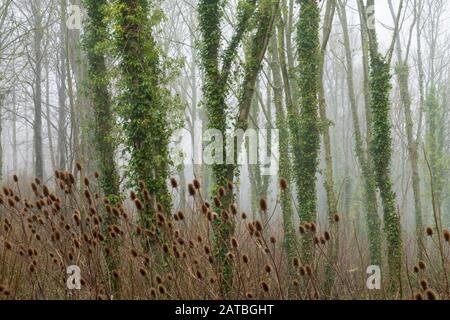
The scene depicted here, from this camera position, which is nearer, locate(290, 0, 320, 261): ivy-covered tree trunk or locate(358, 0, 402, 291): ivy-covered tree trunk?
locate(358, 0, 402, 291): ivy-covered tree trunk

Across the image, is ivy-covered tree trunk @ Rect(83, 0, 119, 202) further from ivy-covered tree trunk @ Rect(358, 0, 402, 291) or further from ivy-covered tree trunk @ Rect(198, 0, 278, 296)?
ivy-covered tree trunk @ Rect(358, 0, 402, 291)

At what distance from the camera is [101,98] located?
10703mm

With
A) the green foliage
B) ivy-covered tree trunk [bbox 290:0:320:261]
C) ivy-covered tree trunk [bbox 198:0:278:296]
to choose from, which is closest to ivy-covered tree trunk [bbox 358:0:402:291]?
the green foliage

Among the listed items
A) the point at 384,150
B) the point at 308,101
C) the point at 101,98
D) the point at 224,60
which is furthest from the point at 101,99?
the point at 384,150

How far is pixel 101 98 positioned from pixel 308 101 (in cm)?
508

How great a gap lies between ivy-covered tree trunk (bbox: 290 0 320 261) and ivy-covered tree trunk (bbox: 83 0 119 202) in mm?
4696

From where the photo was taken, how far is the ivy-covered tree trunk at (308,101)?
1176 centimetres

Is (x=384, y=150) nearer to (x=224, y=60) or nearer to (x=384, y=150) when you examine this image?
(x=384, y=150)

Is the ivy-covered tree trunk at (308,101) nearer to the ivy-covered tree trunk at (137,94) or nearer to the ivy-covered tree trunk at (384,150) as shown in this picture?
the ivy-covered tree trunk at (384,150)

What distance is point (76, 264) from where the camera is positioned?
5.69m

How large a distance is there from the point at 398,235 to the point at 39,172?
13.0 meters

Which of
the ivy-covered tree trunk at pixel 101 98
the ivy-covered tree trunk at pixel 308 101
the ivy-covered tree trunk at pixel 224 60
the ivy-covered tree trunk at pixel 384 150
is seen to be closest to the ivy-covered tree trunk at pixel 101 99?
the ivy-covered tree trunk at pixel 101 98

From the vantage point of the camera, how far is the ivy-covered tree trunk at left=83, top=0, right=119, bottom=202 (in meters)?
9.97
